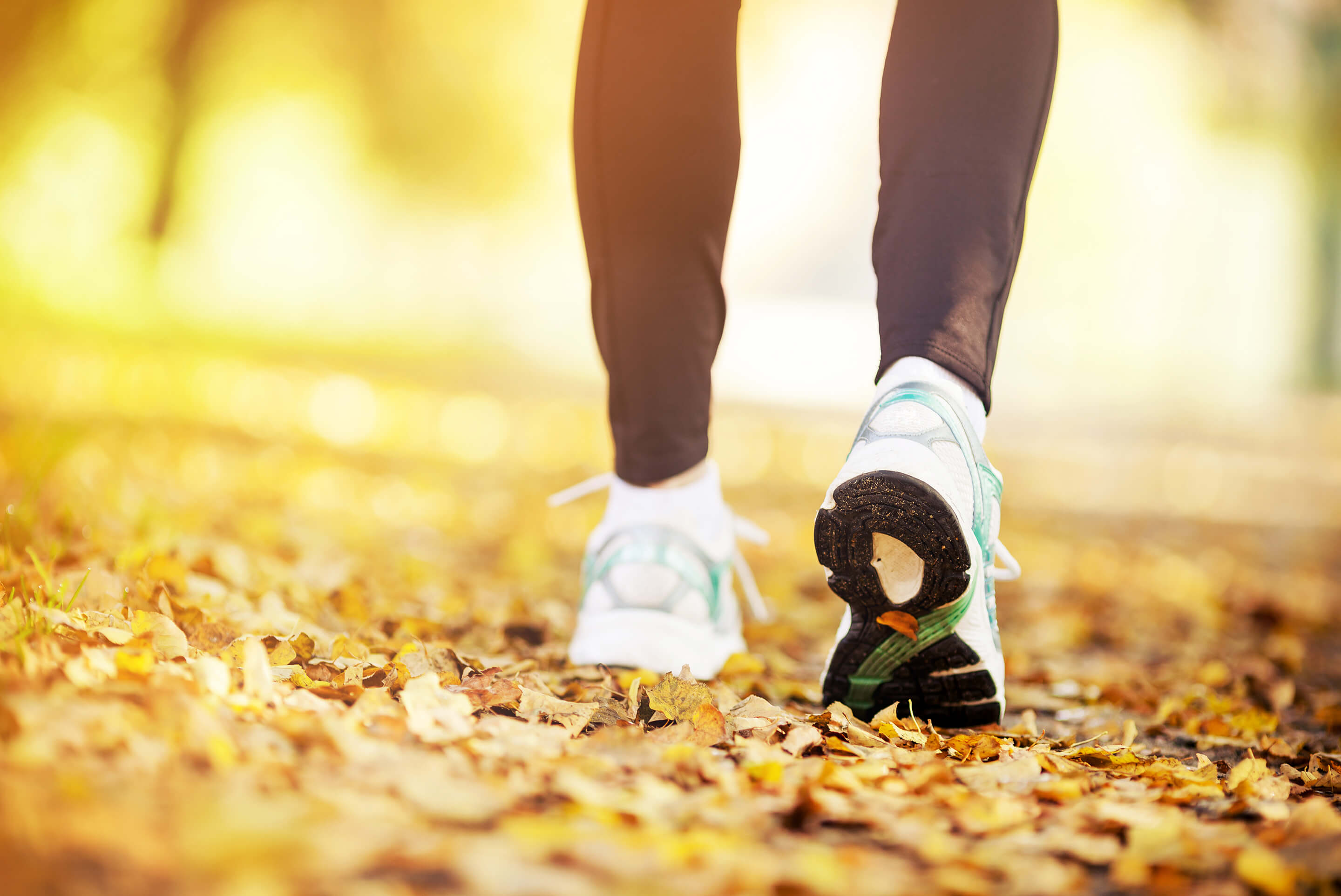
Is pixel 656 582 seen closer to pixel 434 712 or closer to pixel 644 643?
pixel 644 643

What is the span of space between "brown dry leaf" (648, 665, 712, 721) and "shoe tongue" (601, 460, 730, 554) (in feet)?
1.35

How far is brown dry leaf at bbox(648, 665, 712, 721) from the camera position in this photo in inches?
50.4

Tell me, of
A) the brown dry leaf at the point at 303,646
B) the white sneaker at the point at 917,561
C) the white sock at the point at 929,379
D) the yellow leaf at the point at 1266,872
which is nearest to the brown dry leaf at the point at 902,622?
the white sneaker at the point at 917,561

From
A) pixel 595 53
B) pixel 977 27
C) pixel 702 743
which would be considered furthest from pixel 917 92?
pixel 702 743

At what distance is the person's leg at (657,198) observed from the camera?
4.83 feet

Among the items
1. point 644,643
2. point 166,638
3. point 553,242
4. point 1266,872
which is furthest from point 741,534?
point 553,242

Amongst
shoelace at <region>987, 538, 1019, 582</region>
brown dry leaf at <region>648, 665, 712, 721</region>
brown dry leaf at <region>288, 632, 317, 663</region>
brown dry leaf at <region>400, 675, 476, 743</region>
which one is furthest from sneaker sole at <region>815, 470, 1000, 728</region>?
brown dry leaf at <region>288, 632, 317, 663</region>

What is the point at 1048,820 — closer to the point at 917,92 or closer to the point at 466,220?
the point at 917,92

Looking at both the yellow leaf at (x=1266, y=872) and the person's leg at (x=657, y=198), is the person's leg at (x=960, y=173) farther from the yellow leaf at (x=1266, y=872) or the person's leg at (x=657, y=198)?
the yellow leaf at (x=1266, y=872)

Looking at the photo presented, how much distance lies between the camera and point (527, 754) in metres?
1.07

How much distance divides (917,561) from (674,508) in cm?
50

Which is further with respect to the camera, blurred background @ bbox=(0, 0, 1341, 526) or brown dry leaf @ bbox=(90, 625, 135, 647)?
blurred background @ bbox=(0, 0, 1341, 526)

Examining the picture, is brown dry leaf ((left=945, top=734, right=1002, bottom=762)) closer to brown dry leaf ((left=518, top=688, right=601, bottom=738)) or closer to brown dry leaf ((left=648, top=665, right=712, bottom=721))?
brown dry leaf ((left=648, top=665, right=712, bottom=721))

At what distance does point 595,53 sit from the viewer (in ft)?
4.92
